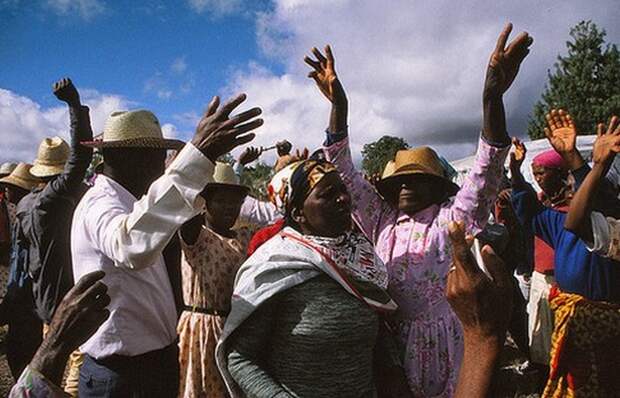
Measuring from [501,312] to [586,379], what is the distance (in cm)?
280

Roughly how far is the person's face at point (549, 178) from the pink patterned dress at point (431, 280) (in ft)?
5.08

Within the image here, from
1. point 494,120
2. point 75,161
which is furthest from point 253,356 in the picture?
point 75,161

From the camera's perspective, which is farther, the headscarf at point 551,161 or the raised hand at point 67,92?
the headscarf at point 551,161

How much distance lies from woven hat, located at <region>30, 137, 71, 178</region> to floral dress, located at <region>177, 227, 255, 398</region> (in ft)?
5.58

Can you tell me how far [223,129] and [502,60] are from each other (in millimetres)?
1251

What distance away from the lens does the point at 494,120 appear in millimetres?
2180

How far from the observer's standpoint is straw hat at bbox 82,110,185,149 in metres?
2.16

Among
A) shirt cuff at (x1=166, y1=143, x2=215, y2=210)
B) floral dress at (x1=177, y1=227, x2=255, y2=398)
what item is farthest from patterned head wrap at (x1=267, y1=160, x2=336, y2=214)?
floral dress at (x1=177, y1=227, x2=255, y2=398)

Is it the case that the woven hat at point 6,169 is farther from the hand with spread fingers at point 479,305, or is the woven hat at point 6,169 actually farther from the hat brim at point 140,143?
Result: the hand with spread fingers at point 479,305

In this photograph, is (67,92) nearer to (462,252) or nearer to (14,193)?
(462,252)

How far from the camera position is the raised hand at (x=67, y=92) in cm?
277

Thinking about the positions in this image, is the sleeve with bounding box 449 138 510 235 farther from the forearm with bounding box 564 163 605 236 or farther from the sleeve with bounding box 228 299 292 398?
the sleeve with bounding box 228 299 292 398

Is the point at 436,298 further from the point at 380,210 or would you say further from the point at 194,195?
the point at 194,195

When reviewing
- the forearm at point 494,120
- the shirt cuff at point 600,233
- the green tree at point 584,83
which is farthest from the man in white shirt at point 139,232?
the green tree at point 584,83
